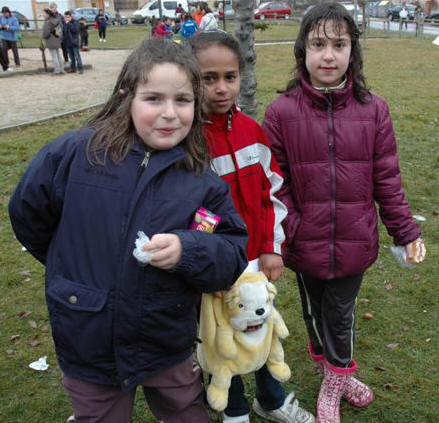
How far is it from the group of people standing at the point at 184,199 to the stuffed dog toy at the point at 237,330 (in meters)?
0.16

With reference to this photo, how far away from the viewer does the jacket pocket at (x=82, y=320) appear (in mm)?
1757

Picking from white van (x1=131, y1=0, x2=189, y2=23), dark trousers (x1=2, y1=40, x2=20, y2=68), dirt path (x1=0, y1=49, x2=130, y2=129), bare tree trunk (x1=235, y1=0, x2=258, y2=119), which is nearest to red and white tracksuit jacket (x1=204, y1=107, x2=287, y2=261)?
bare tree trunk (x1=235, y1=0, x2=258, y2=119)

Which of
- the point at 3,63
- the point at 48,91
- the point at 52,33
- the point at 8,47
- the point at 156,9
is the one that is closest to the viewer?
the point at 48,91

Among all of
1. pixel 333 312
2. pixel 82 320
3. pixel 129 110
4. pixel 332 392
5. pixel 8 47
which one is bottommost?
pixel 332 392

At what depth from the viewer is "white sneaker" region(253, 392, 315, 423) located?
2.70 m

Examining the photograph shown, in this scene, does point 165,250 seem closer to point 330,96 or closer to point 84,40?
point 330,96

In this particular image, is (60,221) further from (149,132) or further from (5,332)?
(5,332)

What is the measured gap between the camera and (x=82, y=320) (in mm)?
1771

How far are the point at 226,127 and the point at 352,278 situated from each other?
0.92 meters

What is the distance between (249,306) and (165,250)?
61 cm

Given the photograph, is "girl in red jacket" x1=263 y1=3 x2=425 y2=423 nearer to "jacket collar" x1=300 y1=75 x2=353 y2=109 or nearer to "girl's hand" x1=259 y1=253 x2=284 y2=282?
"jacket collar" x1=300 y1=75 x2=353 y2=109

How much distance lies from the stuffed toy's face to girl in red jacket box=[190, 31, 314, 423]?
0.59 ft

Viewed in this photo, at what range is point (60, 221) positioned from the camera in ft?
6.21

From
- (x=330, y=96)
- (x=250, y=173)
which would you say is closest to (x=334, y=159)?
(x=330, y=96)
